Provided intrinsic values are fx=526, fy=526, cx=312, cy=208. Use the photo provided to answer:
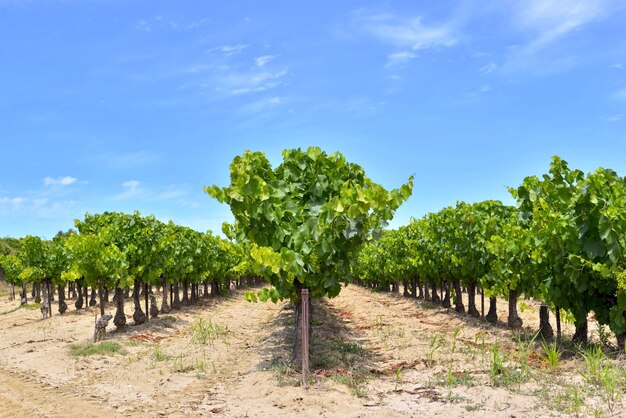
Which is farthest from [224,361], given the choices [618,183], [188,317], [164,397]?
[188,317]

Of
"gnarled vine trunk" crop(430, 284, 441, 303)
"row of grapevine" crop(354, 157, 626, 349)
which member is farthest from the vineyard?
"gnarled vine trunk" crop(430, 284, 441, 303)

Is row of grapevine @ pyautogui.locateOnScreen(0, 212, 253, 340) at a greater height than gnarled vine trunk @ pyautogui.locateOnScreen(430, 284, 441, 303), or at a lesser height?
greater

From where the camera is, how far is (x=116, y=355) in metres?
16.8

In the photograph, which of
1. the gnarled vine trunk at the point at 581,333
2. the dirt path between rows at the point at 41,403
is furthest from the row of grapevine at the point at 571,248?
the dirt path between rows at the point at 41,403

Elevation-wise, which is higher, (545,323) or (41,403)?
(545,323)

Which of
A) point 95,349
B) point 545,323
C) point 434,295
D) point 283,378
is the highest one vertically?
point 545,323

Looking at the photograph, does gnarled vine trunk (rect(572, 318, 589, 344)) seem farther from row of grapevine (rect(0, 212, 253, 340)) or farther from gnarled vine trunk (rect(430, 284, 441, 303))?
gnarled vine trunk (rect(430, 284, 441, 303))

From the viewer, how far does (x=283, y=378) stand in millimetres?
11375

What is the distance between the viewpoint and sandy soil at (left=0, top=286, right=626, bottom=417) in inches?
366

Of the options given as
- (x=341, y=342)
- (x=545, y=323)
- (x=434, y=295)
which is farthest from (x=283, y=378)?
(x=434, y=295)

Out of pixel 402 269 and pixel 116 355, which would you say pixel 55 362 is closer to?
pixel 116 355

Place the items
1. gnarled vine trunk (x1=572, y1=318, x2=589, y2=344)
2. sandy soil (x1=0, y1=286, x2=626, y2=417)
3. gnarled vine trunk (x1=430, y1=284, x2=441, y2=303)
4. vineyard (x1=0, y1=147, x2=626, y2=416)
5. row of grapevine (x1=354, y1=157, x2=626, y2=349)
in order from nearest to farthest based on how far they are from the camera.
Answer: sandy soil (x1=0, y1=286, x2=626, y2=417)
vineyard (x1=0, y1=147, x2=626, y2=416)
row of grapevine (x1=354, y1=157, x2=626, y2=349)
gnarled vine trunk (x1=572, y1=318, x2=589, y2=344)
gnarled vine trunk (x1=430, y1=284, x2=441, y2=303)

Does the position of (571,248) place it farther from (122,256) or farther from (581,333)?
(122,256)

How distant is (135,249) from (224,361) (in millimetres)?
9867
